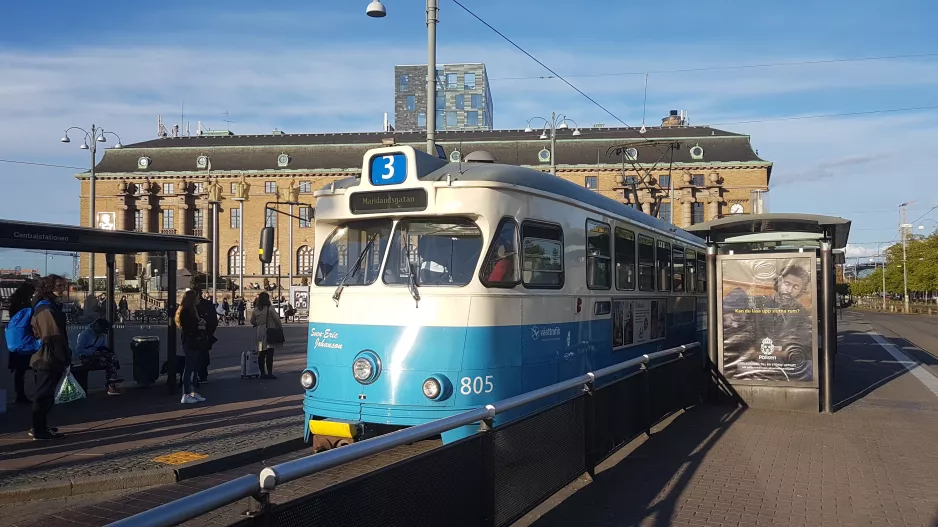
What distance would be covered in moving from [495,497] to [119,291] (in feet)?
173

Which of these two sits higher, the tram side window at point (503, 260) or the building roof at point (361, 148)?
the building roof at point (361, 148)

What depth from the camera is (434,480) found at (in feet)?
16.4

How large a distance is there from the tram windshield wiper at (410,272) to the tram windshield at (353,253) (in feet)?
0.68

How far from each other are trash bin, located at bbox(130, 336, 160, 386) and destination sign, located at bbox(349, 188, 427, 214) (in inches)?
287

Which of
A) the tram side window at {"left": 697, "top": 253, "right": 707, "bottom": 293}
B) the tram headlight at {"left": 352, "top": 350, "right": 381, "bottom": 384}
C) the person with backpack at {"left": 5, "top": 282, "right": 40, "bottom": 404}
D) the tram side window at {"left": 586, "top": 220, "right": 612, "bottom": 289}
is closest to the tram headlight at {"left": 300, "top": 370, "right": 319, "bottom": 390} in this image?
the tram headlight at {"left": 352, "top": 350, "right": 381, "bottom": 384}

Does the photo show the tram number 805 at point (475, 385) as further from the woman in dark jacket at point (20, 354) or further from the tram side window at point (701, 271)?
the tram side window at point (701, 271)

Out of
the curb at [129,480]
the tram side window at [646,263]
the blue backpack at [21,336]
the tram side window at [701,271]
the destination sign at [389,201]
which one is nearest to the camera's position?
the curb at [129,480]

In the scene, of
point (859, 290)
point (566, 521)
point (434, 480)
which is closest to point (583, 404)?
point (566, 521)

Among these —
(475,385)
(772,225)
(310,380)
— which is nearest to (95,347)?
(310,380)

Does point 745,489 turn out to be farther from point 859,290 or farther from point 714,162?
point 859,290

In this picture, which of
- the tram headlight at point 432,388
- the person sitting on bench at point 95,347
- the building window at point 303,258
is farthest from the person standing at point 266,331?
the building window at point 303,258

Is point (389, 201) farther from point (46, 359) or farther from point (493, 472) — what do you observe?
point (46, 359)

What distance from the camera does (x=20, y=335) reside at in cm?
1127

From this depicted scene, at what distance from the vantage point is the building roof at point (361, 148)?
257ft
